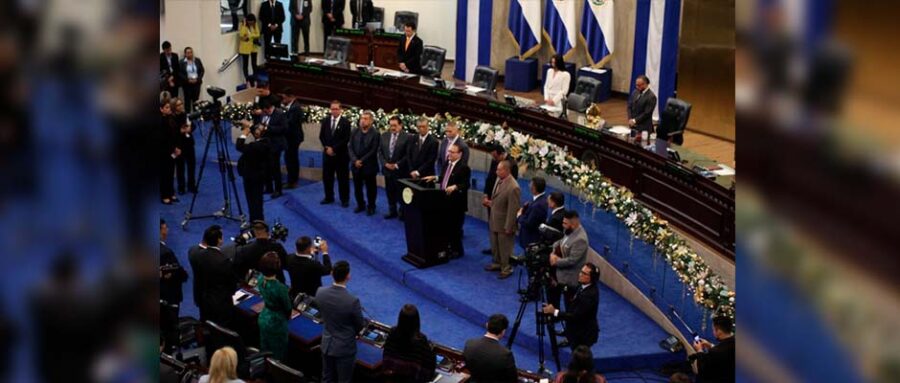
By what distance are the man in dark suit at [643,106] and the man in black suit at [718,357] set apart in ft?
17.3

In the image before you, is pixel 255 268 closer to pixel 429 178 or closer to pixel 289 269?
pixel 289 269

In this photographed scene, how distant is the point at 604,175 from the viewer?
11.1m

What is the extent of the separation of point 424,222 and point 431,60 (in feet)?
19.5

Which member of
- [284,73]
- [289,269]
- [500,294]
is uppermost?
[284,73]

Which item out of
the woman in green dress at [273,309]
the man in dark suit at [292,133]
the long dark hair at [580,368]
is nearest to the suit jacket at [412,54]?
the man in dark suit at [292,133]

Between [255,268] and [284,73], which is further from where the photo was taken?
[284,73]

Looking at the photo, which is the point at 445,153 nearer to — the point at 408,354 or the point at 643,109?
the point at 643,109

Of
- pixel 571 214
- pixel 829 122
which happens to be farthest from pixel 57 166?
pixel 571 214

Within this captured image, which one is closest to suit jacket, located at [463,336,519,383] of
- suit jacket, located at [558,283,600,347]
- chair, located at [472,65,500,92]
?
suit jacket, located at [558,283,600,347]

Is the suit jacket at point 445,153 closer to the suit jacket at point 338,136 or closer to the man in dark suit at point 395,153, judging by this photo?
the man in dark suit at point 395,153

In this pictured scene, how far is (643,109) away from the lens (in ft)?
38.9

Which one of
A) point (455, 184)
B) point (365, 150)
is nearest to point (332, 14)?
point (365, 150)

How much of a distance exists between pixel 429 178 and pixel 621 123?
5.36m

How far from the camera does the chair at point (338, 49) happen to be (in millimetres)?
15617
